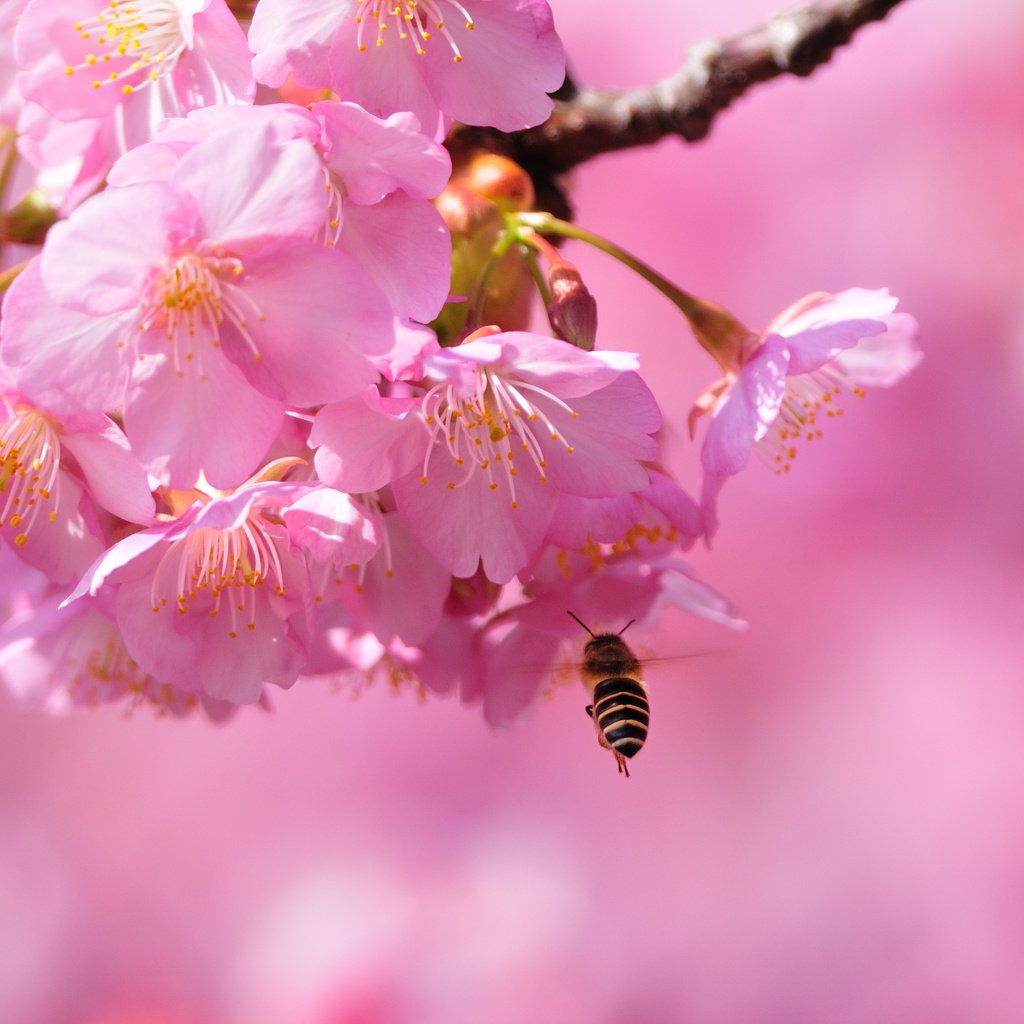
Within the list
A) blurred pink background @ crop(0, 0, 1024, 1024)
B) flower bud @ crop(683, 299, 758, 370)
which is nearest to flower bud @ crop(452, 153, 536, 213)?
flower bud @ crop(683, 299, 758, 370)

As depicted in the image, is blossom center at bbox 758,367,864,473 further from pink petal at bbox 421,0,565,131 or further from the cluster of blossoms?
pink petal at bbox 421,0,565,131

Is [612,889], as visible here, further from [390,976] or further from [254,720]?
[254,720]

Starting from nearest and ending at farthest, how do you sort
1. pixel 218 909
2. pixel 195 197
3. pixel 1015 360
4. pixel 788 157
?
pixel 195 197 < pixel 1015 360 < pixel 788 157 < pixel 218 909

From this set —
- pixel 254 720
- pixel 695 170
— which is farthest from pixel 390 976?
pixel 695 170

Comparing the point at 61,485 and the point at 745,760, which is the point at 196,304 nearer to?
the point at 61,485

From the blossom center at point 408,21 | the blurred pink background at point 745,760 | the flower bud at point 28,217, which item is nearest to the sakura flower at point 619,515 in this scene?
the blossom center at point 408,21
